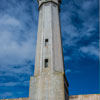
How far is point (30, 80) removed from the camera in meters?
14.9

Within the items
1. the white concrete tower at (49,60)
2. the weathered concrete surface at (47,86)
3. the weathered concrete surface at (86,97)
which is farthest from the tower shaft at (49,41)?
the weathered concrete surface at (86,97)

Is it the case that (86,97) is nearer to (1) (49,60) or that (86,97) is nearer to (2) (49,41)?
(1) (49,60)

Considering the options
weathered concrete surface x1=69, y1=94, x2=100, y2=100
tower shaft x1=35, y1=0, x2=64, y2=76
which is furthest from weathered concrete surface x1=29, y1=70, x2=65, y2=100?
weathered concrete surface x1=69, y1=94, x2=100, y2=100

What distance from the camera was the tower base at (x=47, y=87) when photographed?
13.7 metres

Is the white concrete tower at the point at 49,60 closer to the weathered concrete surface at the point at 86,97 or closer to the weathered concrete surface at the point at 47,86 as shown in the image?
the weathered concrete surface at the point at 47,86

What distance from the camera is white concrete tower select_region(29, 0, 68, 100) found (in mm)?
13906

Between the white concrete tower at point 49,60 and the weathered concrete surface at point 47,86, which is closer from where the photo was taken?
the weathered concrete surface at point 47,86

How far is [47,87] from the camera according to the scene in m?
14.0

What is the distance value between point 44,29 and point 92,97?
9105 millimetres

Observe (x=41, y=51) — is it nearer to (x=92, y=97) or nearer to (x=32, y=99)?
(x=32, y=99)

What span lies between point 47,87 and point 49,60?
2.68m

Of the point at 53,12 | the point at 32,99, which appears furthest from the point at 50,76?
the point at 53,12

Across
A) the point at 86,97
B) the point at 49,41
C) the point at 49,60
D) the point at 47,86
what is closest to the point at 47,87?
the point at 47,86

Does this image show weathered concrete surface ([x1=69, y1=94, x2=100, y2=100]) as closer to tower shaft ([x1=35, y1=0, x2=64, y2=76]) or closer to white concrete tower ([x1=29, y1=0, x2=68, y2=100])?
white concrete tower ([x1=29, y1=0, x2=68, y2=100])
